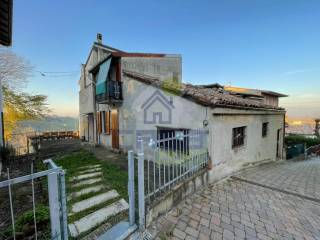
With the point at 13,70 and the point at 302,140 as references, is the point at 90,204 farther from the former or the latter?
the point at 302,140

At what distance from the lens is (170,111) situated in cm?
732

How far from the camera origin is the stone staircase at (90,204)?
3223 millimetres

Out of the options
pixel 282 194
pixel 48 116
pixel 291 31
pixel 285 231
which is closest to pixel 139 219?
pixel 285 231

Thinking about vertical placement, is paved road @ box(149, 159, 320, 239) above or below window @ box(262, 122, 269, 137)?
below

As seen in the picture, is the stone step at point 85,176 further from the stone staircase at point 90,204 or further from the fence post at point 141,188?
the fence post at point 141,188

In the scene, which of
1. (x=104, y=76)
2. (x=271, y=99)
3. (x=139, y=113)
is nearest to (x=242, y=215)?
(x=139, y=113)

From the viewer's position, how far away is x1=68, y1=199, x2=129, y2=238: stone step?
122 inches

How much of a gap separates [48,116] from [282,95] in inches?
1127

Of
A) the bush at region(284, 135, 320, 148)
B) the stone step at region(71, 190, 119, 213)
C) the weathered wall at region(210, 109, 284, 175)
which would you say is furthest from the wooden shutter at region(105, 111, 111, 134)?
the bush at region(284, 135, 320, 148)

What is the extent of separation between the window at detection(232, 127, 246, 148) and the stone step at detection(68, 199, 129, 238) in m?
5.57

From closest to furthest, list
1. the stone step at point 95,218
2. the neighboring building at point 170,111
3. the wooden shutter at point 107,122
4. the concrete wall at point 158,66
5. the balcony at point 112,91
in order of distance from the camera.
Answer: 1. the stone step at point 95,218
2. the neighboring building at point 170,111
3. the balcony at point 112,91
4. the concrete wall at point 158,66
5. the wooden shutter at point 107,122

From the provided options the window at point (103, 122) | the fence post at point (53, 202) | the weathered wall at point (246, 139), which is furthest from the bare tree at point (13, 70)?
the fence post at point (53, 202)

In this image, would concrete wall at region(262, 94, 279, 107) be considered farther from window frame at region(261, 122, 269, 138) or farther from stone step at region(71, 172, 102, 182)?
stone step at region(71, 172, 102, 182)

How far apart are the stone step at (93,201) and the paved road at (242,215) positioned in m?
1.60
